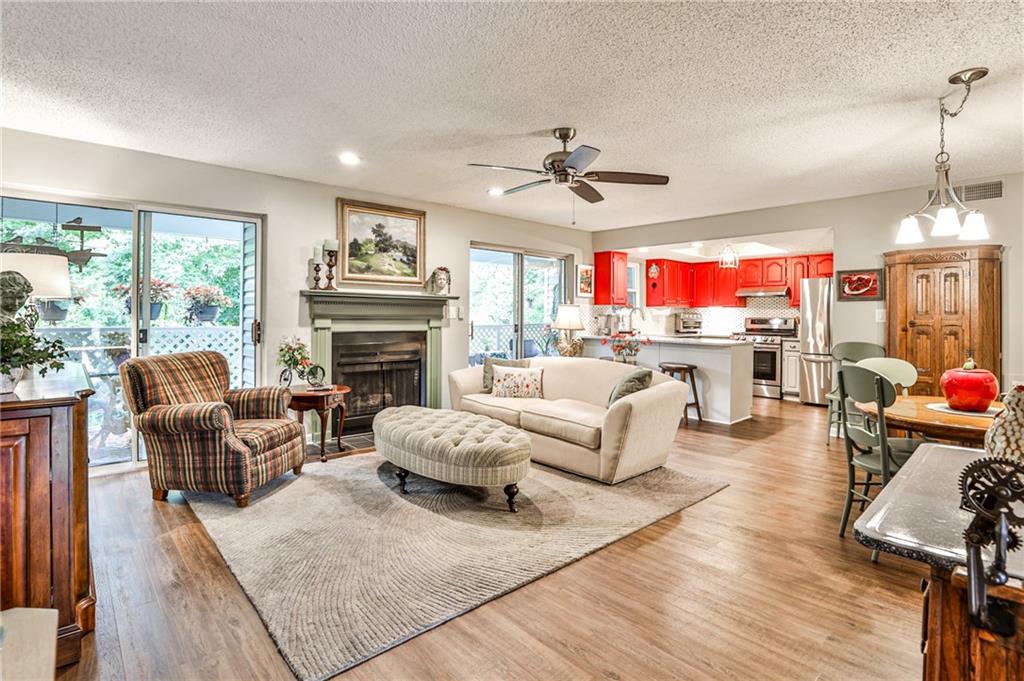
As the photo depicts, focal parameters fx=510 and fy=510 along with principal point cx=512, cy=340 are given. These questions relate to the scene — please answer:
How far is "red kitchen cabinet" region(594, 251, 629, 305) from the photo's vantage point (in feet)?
24.6

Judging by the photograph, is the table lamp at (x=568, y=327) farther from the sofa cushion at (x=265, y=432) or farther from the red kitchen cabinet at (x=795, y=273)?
the red kitchen cabinet at (x=795, y=273)

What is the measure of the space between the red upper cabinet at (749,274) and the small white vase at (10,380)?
911cm

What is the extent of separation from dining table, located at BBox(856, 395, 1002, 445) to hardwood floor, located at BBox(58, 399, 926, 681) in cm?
67

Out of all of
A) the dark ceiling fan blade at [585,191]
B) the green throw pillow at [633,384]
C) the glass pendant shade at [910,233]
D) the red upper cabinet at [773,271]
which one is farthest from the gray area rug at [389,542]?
the red upper cabinet at [773,271]

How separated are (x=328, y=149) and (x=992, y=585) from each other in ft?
13.7

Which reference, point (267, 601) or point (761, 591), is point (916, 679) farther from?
point (267, 601)

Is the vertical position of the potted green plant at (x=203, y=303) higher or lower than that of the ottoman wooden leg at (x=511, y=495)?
higher

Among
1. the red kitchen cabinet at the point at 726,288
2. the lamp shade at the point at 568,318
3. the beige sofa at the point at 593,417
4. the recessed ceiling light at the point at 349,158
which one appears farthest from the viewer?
the red kitchen cabinet at the point at 726,288

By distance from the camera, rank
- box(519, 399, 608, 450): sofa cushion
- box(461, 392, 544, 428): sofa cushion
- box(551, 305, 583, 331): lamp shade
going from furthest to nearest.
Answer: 1. box(551, 305, 583, 331): lamp shade
2. box(461, 392, 544, 428): sofa cushion
3. box(519, 399, 608, 450): sofa cushion

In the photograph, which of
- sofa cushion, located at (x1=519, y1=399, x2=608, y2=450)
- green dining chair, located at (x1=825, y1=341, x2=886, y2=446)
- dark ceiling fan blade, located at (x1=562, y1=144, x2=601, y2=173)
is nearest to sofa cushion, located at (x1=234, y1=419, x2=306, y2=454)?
sofa cushion, located at (x1=519, y1=399, x2=608, y2=450)

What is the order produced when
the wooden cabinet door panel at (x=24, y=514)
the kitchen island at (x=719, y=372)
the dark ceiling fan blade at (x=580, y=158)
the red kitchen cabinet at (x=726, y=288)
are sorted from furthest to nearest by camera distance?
the red kitchen cabinet at (x=726, y=288), the kitchen island at (x=719, y=372), the dark ceiling fan blade at (x=580, y=158), the wooden cabinet door panel at (x=24, y=514)

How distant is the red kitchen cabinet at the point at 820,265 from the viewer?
792 centimetres

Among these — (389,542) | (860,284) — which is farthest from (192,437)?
(860,284)

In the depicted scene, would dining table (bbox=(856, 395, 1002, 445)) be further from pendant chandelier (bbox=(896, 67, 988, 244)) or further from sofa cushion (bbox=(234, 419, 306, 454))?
sofa cushion (bbox=(234, 419, 306, 454))
